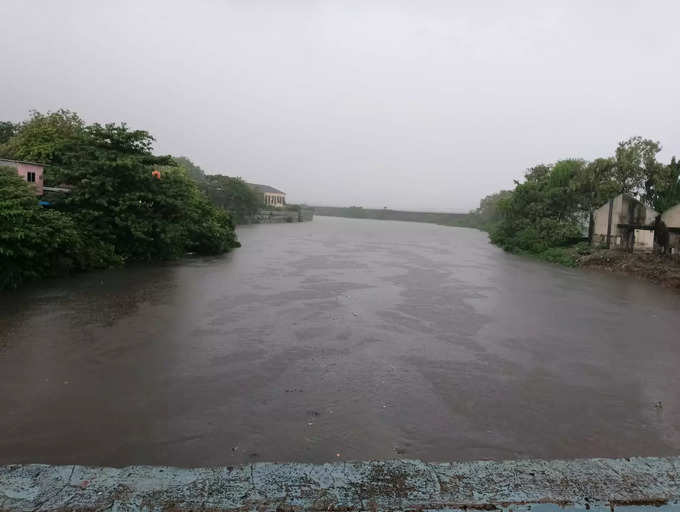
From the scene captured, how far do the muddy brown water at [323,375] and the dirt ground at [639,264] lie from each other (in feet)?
9.95

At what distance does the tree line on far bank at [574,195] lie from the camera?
781 inches

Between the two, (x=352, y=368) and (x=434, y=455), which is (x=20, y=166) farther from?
(x=434, y=455)

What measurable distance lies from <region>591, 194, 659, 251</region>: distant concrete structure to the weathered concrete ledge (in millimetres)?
17092

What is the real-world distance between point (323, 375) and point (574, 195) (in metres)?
21.3

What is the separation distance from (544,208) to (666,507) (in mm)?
23161

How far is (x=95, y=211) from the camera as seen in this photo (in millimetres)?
13125

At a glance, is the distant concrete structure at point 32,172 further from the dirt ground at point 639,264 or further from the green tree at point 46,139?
the dirt ground at point 639,264

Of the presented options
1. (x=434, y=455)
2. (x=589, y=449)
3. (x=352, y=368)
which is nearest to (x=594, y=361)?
(x=589, y=449)

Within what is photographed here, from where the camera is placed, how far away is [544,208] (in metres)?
24.0

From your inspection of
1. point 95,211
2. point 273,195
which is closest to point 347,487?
point 95,211

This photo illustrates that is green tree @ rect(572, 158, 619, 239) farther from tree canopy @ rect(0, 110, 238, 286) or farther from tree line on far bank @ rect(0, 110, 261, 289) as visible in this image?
tree canopy @ rect(0, 110, 238, 286)

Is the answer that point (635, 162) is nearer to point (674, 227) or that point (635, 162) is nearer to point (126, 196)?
point (674, 227)

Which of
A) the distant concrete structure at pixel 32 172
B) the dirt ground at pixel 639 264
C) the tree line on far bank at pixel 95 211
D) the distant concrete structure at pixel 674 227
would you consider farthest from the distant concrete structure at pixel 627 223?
the distant concrete structure at pixel 32 172

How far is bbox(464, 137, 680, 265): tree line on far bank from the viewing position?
1983cm
